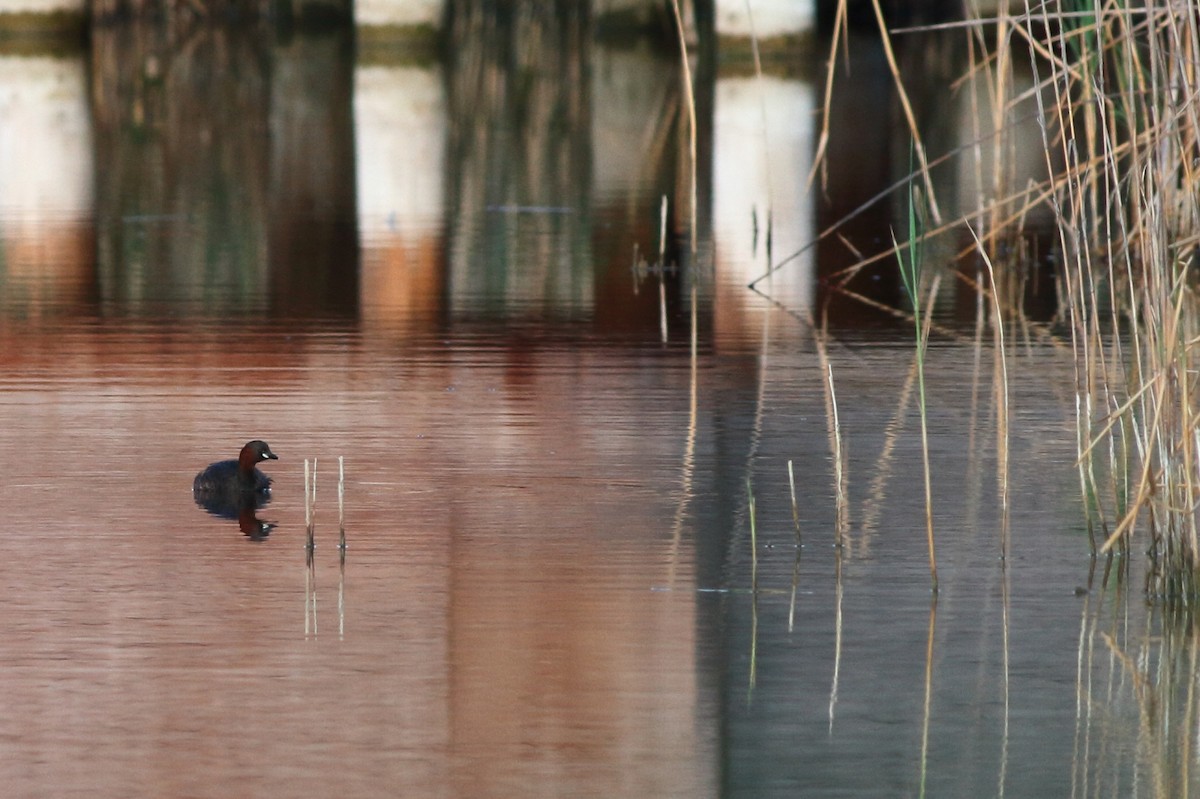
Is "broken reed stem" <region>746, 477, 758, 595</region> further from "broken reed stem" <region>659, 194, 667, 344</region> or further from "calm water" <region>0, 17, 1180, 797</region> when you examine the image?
"broken reed stem" <region>659, 194, 667, 344</region>

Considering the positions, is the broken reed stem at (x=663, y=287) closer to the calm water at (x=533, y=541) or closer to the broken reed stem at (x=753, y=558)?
the calm water at (x=533, y=541)

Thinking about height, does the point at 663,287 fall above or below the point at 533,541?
above

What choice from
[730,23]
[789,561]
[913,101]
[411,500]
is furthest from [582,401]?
[730,23]

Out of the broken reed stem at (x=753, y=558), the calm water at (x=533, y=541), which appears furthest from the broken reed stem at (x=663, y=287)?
the broken reed stem at (x=753, y=558)

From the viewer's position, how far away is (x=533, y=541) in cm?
594

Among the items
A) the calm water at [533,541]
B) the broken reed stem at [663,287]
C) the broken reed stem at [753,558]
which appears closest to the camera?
the calm water at [533,541]

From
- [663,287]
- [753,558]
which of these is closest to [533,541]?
[753,558]

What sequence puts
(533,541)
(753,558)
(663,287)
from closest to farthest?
(753,558)
(533,541)
(663,287)

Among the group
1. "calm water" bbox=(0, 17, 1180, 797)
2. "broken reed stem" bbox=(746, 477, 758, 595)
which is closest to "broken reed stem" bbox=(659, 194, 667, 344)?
"calm water" bbox=(0, 17, 1180, 797)

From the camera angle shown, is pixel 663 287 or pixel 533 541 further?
pixel 663 287

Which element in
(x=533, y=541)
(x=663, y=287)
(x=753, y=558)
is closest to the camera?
(x=753, y=558)

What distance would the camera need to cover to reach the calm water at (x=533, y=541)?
446 centimetres

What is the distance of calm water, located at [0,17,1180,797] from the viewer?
4461 mm

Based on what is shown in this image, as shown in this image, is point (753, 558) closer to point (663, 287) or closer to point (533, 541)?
point (533, 541)
